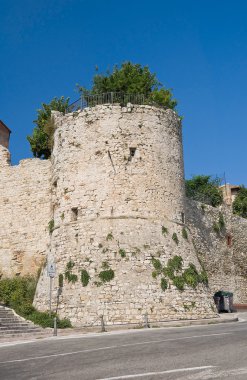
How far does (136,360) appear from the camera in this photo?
8.85 meters

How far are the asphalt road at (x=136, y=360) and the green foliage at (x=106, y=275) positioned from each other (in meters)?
6.52

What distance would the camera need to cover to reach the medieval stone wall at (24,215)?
2410 cm

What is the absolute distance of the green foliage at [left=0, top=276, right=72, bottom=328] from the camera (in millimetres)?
18094

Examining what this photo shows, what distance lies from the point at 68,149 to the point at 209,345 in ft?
44.3

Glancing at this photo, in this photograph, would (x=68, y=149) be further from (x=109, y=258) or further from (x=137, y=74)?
(x=137, y=74)

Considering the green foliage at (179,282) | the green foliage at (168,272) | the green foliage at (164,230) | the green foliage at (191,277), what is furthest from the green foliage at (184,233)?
the green foliage at (179,282)

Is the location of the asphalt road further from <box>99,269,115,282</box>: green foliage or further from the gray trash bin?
the gray trash bin

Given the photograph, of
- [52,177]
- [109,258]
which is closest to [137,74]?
[52,177]

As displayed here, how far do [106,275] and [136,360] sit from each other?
9.97 meters

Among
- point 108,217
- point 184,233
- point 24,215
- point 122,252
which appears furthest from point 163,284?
point 24,215

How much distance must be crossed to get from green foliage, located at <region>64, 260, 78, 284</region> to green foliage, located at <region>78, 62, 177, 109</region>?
580 inches

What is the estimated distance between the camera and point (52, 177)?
23.4 metres

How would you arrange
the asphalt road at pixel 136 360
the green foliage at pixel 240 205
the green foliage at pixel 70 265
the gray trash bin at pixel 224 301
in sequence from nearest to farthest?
the asphalt road at pixel 136 360, the green foliage at pixel 70 265, the gray trash bin at pixel 224 301, the green foliage at pixel 240 205

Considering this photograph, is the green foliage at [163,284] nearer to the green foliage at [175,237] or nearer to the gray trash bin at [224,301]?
the green foliage at [175,237]
